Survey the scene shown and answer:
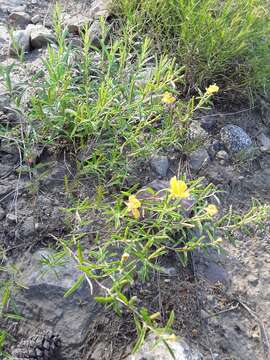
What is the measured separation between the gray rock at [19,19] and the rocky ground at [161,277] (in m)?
0.27

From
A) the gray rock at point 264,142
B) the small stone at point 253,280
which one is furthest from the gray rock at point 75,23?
the small stone at point 253,280

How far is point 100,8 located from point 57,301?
89.7 inches

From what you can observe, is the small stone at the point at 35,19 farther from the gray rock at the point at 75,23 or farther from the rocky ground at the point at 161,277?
the rocky ground at the point at 161,277

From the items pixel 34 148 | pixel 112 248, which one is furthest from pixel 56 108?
pixel 112 248

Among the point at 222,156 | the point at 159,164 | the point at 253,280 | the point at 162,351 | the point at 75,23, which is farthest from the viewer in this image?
the point at 75,23

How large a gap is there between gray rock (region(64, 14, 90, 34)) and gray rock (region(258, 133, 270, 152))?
1.46m

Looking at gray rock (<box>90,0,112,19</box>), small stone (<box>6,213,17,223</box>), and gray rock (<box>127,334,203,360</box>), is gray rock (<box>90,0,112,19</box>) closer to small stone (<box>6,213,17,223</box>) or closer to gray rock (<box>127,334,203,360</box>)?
small stone (<box>6,213,17,223</box>)

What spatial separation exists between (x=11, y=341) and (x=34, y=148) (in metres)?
0.97

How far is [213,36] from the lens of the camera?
112 inches

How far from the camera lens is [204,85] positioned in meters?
3.02

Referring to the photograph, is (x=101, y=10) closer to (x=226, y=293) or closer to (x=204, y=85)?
(x=204, y=85)

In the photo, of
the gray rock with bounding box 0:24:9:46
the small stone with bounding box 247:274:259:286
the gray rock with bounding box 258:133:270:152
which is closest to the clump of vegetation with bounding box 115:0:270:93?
the gray rock with bounding box 258:133:270:152

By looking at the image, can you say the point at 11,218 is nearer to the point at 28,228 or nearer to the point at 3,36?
the point at 28,228

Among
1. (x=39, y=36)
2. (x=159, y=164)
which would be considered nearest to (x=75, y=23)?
(x=39, y=36)
